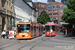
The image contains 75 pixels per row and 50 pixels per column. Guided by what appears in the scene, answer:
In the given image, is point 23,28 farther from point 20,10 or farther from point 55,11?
point 55,11

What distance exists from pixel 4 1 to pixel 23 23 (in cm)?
1456

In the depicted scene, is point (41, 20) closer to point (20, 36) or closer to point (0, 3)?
point (0, 3)

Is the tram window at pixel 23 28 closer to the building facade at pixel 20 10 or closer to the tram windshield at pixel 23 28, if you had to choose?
the tram windshield at pixel 23 28

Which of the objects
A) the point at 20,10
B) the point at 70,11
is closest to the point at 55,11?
the point at 20,10

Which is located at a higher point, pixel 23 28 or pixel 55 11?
pixel 55 11

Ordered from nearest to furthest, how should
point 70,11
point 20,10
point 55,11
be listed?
point 70,11, point 20,10, point 55,11

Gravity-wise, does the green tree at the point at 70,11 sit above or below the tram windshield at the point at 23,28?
above

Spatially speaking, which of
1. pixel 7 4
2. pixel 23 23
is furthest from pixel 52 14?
pixel 23 23

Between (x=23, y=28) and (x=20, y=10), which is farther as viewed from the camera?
(x=20, y=10)

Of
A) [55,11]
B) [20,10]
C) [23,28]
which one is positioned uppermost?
[55,11]

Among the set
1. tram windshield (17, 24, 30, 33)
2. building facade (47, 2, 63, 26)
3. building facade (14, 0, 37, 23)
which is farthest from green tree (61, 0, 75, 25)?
building facade (47, 2, 63, 26)

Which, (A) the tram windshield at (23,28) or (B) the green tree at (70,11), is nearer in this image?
(A) the tram windshield at (23,28)

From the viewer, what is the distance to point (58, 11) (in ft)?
406

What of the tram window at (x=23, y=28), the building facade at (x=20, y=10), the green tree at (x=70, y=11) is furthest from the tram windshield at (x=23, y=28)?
the building facade at (x=20, y=10)
